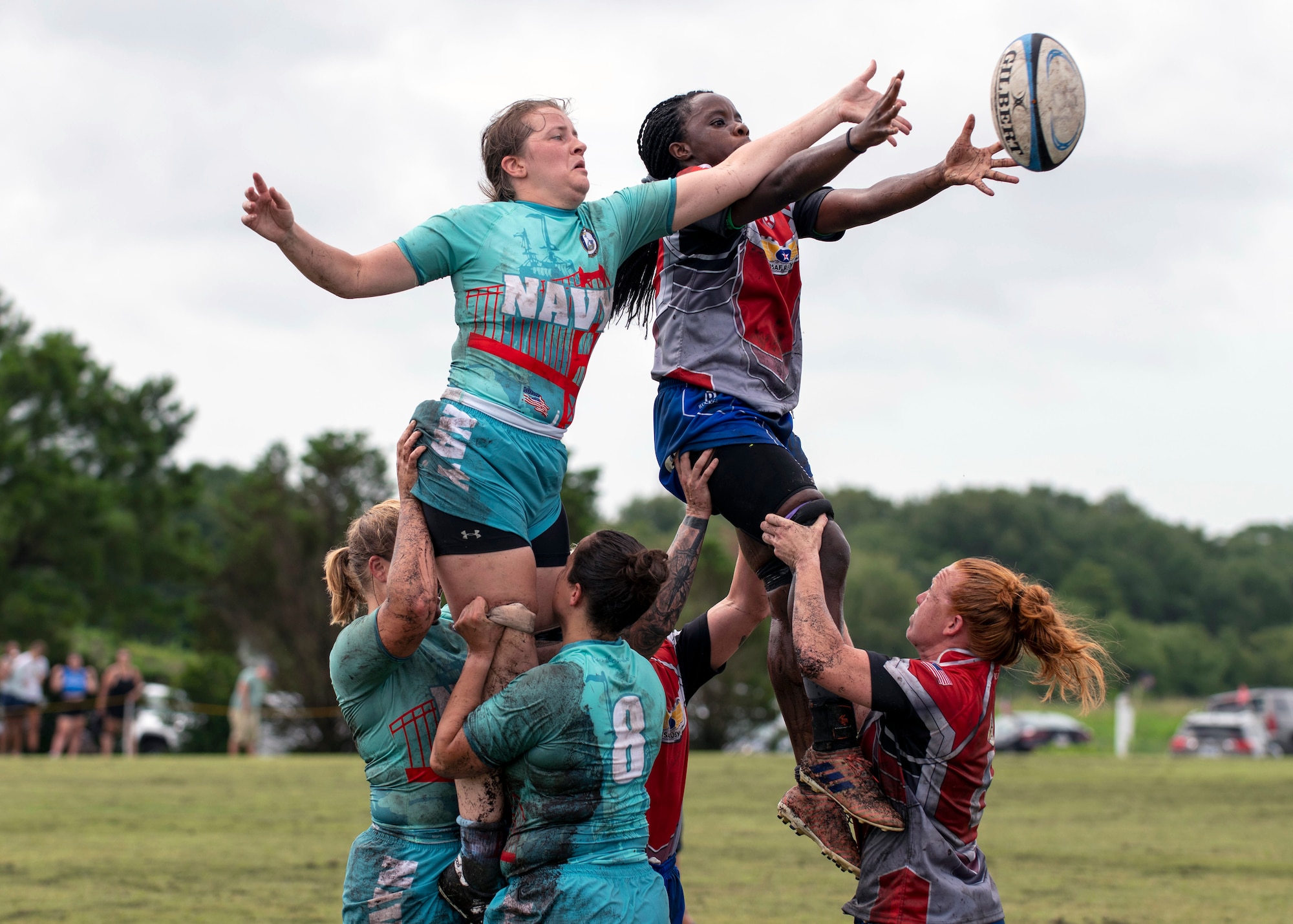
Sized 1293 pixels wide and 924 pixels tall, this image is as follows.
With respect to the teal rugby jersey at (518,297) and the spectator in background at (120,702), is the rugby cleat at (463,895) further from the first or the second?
the spectator in background at (120,702)

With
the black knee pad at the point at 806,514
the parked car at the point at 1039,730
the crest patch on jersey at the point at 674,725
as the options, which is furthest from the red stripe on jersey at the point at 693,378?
the parked car at the point at 1039,730

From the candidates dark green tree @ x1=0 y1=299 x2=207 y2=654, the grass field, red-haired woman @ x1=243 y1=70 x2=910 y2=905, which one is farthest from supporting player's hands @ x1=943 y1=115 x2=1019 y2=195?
dark green tree @ x1=0 y1=299 x2=207 y2=654

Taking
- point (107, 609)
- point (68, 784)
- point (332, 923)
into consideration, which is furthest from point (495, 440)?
point (107, 609)

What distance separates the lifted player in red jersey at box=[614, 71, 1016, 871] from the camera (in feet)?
14.1

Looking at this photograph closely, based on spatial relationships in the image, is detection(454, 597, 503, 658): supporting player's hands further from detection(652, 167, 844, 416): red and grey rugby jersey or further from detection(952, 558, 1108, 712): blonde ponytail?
detection(952, 558, 1108, 712): blonde ponytail

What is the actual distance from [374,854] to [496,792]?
22.3 inches

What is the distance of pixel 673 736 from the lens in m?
4.88

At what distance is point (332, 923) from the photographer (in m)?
7.42

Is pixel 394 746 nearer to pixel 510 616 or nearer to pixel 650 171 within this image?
pixel 510 616

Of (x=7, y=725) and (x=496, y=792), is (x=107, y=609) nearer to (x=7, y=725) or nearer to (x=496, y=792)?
(x=7, y=725)

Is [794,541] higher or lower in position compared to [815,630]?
higher

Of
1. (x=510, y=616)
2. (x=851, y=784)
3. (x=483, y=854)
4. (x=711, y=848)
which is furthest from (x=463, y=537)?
(x=711, y=848)

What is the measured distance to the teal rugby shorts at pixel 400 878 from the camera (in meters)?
4.25

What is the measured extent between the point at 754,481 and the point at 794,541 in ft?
0.94
